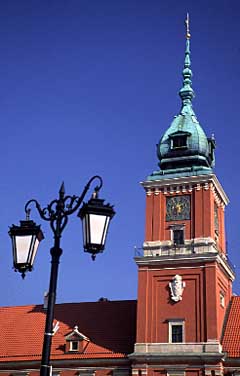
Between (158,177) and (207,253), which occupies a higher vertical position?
(158,177)

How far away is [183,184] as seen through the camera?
36.3m

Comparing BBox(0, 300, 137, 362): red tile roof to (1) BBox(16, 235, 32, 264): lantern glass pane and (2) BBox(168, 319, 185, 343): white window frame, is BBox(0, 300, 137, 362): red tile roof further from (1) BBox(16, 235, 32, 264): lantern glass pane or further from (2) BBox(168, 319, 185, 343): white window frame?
(1) BBox(16, 235, 32, 264): lantern glass pane

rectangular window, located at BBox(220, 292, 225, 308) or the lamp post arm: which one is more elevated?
rectangular window, located at BBox(220, 292, 225, 308)

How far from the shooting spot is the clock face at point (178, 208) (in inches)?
1407

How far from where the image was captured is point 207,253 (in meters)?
33.8

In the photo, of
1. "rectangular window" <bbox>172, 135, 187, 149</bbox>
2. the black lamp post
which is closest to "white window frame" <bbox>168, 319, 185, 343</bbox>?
"rectangular window" <bbox>172, 135, 187, 149</bbox>

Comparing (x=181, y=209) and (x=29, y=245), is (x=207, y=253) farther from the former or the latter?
(x=29, y=245)

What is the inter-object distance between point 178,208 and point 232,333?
724 centimetres

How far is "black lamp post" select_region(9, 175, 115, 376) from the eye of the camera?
822 centimetres

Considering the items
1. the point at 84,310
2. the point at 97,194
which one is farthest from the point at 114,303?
the point at 97,194

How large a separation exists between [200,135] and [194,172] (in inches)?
117

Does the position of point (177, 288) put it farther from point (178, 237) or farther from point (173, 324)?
point (178, 237)

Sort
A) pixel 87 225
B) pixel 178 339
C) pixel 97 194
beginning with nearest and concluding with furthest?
pixel 87 225 < pixel 97 194 < pixel 178 339

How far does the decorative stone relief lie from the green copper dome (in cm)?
617
